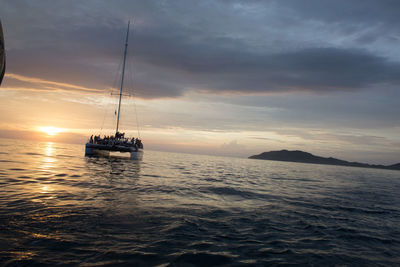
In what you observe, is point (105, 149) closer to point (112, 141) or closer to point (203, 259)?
point (112, 141)

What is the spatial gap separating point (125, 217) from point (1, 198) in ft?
16.0

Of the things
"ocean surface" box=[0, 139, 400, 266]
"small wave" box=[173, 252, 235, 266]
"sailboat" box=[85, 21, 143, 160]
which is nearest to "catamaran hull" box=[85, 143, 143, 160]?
"sailboat" box=[85, 21, 143, 160]

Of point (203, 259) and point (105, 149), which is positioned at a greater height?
point (105, 149)

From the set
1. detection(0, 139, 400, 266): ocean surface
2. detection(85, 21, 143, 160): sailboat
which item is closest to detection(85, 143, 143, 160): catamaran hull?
detection(85, 21, 143, 160): sailboat

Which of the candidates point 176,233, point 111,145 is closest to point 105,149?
point 111,145

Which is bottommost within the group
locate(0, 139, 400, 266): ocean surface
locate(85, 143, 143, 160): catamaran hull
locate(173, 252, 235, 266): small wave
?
locate(0, 139, 400, 266): ocean surface

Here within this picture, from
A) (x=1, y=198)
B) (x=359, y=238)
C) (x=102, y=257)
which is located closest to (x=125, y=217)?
(x=102, y=257)

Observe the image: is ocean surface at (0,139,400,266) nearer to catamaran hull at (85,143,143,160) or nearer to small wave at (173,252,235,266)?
small wave at (173,252,235,266)

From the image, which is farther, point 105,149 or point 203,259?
point 105,149

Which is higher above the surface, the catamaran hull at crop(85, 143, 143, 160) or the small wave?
the catamaran hull at crop(85, 143, 143, 160)

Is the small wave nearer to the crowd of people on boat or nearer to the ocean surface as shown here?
the ocean surface

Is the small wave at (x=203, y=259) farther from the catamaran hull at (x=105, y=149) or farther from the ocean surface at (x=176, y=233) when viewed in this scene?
the catamaran hull at (x=105, y=149)

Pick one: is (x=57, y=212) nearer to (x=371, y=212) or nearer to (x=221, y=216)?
(x=221, y=216)

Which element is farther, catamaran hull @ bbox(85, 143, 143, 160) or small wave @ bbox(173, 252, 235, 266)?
catamaran hull @ bbox(85, 143, 143, 160)
